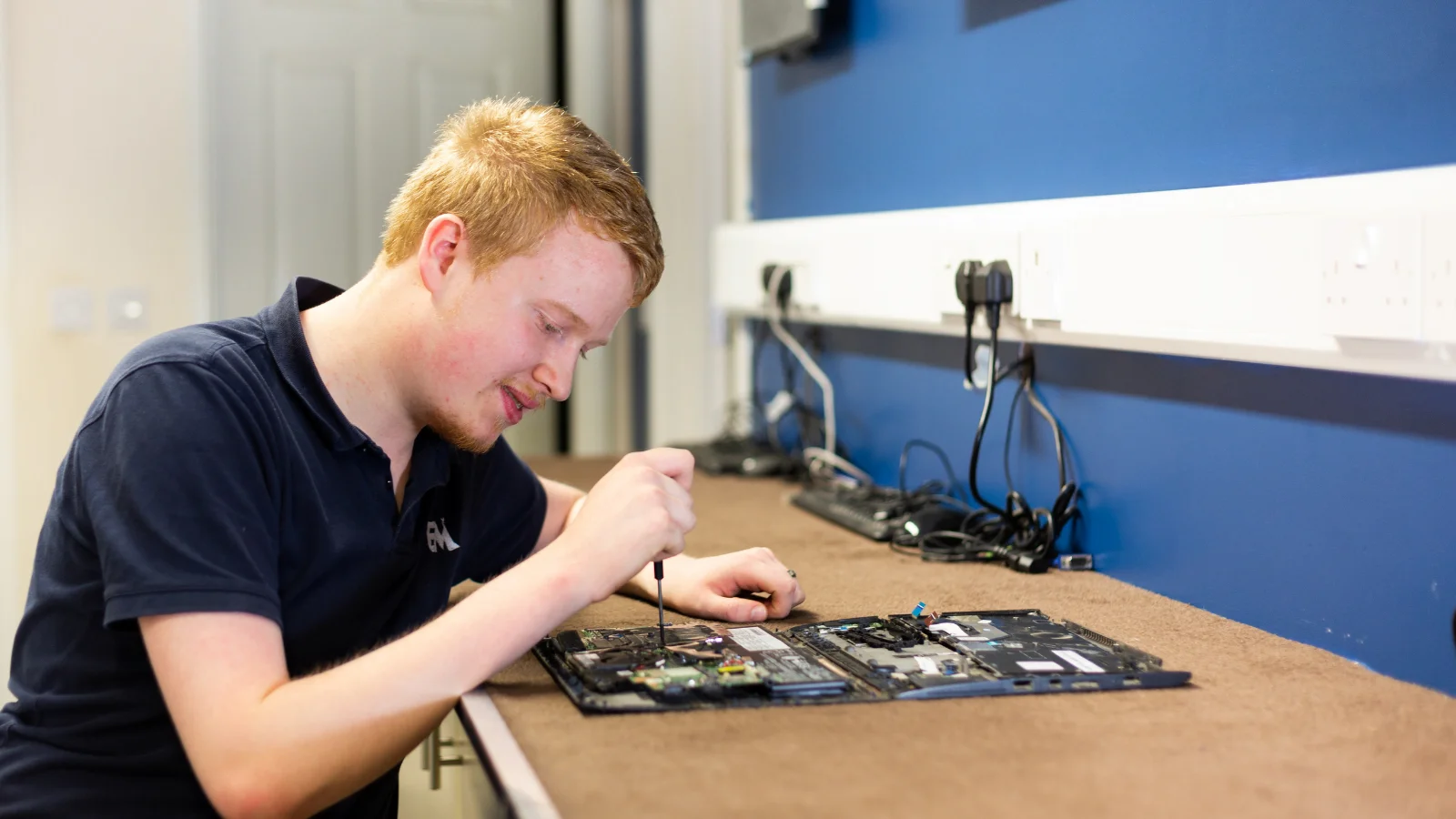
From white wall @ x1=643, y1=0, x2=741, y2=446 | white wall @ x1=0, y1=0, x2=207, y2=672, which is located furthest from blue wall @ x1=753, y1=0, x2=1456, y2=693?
Result: white wall @ x1=0, y1=0, x2=207, y2=672

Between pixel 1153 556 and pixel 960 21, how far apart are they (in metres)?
0.83

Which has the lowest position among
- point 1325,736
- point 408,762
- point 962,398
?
point 408,762

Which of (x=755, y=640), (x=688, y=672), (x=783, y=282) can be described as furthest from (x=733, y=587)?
(x=783, y=282)

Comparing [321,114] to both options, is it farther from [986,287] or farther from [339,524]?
[339,524]

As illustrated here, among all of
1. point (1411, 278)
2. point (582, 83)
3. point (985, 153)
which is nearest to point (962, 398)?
point (985, 153)

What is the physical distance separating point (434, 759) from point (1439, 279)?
0.96 m

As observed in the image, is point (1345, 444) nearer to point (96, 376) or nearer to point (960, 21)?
point (960, 21)

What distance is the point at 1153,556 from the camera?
4.49 feet

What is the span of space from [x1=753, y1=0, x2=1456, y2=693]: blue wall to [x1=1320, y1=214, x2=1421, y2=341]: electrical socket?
78mm

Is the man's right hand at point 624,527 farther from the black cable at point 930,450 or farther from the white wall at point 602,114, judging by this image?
the white wall at point 602,114

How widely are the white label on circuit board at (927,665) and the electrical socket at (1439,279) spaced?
0.45 m

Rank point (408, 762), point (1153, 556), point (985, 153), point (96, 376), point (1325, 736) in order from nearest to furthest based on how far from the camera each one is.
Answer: point (1325, 736) < point (408, 762) < point (1153, 556) < point (985, 153) < point (96, 376)

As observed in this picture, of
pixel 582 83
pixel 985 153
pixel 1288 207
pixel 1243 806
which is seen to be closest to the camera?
pixel 1243 806

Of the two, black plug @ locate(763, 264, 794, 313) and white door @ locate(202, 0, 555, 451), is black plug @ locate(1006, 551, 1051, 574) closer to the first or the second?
black plug @ locate(763, 264, 794, 313)
